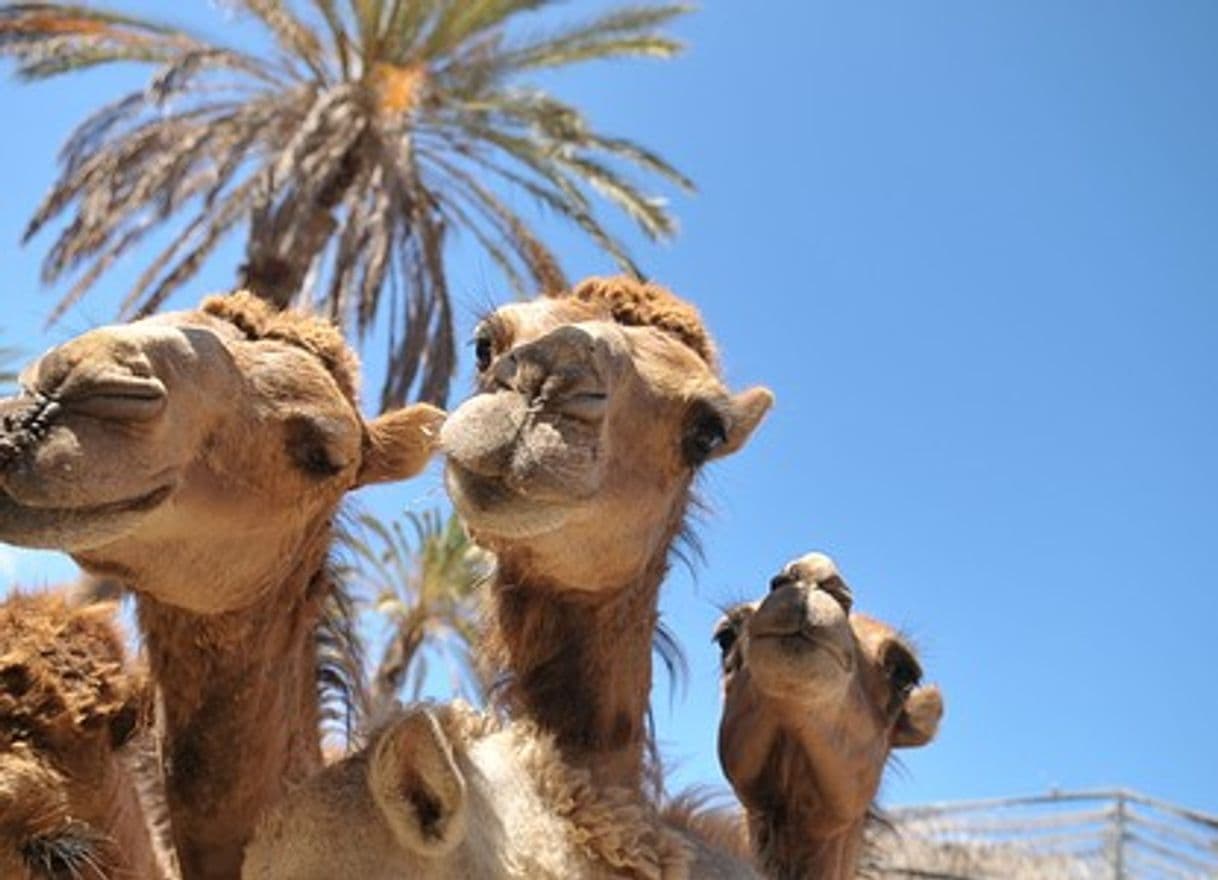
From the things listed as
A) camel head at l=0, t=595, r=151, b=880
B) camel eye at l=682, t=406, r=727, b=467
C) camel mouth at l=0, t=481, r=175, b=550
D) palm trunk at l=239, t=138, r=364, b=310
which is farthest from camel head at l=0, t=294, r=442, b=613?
palm trunk at l=239, t=138, r=364, b=310

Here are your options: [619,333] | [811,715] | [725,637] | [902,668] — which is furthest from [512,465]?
[902,668]

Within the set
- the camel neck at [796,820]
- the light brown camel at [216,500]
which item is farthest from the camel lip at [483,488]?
the camel neck at [796,820]

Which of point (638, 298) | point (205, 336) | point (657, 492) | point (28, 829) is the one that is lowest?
point (28, 829)

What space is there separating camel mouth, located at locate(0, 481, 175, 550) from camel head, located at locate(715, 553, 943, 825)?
180 cm

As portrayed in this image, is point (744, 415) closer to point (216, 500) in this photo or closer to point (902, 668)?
point (902, 668)

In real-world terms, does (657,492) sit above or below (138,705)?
above

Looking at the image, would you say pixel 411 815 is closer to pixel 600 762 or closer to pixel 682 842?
pixel 682 842

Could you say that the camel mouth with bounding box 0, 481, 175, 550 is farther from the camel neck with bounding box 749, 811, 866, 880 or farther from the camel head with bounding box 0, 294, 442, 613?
the camel neck with bounding box 749, 811, 866, 880

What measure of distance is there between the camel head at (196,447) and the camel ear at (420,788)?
30.2 inches

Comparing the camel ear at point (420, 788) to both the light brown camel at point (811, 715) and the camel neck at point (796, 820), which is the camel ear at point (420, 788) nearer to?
the light brown camel at point (811, 715)

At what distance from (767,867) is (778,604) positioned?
0.72 meters

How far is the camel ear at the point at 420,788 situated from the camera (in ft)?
8.50

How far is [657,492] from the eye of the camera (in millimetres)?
3654

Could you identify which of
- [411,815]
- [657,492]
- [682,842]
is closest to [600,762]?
[682,842]
